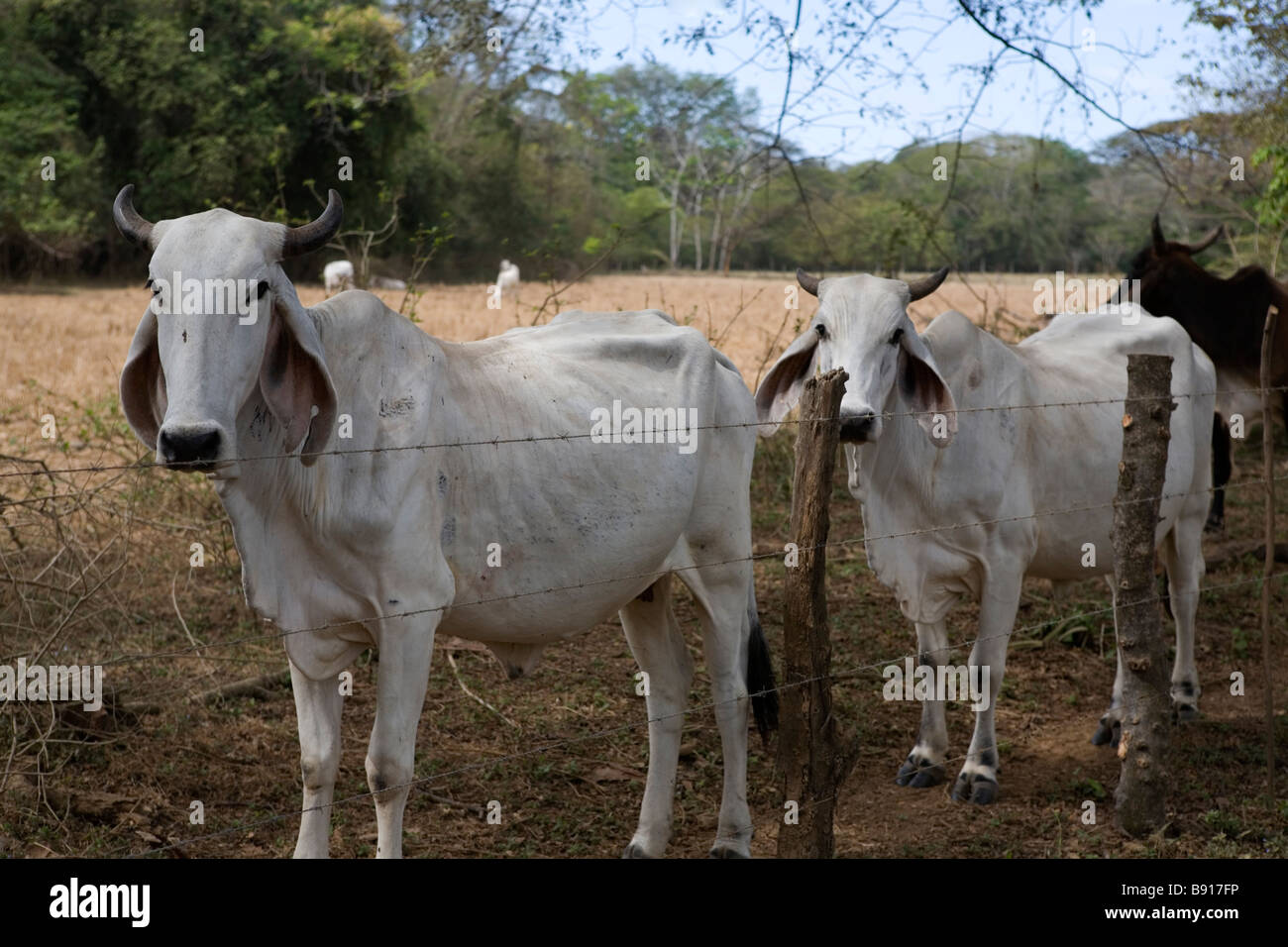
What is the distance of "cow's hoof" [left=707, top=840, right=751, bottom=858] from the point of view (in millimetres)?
4422

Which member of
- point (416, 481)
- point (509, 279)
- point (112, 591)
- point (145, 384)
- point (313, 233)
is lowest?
point (112, 591)

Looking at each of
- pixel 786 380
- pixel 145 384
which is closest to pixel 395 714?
pixel 145 384

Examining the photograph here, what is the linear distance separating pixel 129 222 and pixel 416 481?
102cm

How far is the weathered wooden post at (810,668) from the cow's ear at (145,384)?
5.79ft

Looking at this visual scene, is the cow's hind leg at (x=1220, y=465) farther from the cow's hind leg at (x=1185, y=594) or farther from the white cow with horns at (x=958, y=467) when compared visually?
the white cow with horns at (x=958, y=467)

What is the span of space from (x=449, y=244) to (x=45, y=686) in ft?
103

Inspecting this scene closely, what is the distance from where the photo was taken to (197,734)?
17.2ft

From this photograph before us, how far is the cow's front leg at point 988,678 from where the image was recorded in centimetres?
506

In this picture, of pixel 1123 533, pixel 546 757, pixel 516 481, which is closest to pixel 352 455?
pixel 516 481

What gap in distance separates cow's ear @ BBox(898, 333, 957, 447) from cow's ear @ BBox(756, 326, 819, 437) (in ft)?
1.12

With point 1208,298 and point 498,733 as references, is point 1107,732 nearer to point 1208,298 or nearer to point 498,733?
point 498,733

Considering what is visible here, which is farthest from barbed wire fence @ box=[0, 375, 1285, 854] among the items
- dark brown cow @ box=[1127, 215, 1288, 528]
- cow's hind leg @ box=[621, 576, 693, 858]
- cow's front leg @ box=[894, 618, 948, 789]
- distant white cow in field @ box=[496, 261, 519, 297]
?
distant white cow in field @ box=[496, 261, 519, 297]

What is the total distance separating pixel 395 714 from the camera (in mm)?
3637

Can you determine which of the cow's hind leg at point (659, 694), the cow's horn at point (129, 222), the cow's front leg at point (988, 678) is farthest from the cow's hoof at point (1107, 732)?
the cow's horn at point (129, 222)
